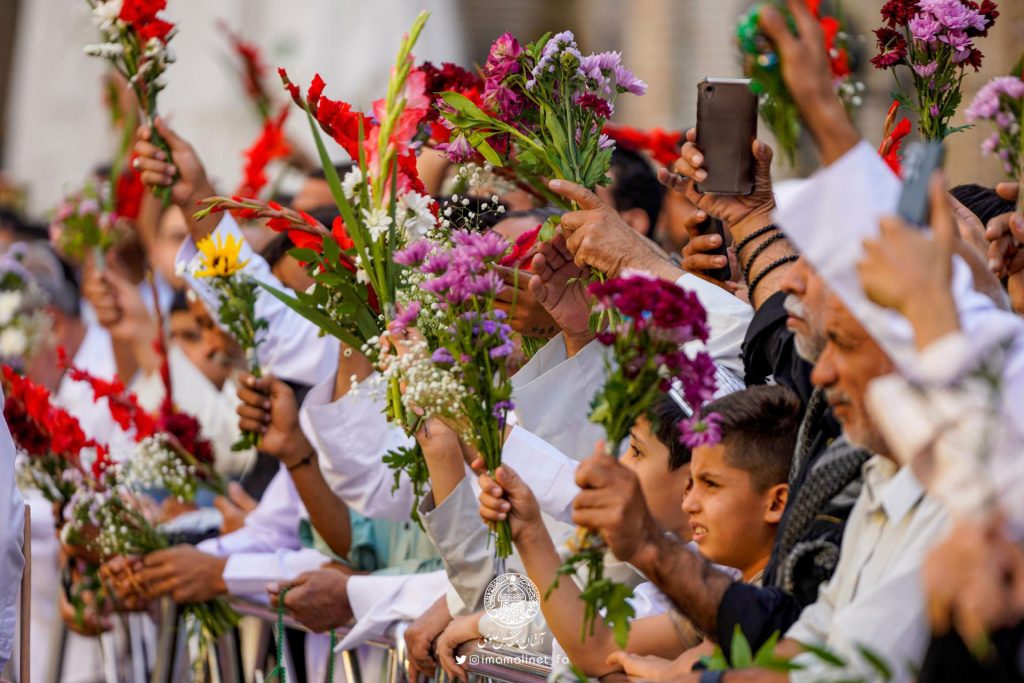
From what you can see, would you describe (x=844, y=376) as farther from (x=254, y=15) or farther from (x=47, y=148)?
(x=47, y=148)

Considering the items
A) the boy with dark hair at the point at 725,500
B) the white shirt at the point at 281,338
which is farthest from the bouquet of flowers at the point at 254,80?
the boy with dark hair at the point at 725,500

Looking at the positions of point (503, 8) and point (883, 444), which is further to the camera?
point (503, 8)

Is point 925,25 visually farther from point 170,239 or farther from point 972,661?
point 170,239

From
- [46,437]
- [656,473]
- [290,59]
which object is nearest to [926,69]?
[656,473]

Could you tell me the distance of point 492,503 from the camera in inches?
132

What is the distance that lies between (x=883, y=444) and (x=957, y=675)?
420 millimetres

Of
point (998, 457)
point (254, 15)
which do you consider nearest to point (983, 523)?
point (998, 457)

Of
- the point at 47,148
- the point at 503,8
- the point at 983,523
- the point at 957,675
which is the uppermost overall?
the point at 503,8

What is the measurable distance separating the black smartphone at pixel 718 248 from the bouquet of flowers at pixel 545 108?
1.21ft

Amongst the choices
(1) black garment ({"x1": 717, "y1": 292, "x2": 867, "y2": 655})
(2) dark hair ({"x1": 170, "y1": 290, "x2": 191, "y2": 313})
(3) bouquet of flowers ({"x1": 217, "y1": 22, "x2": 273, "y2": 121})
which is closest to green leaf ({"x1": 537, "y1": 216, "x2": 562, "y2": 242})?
(1) black garment ({"x1": 717, "y1": 292, "x2": 867, "y2": 655})

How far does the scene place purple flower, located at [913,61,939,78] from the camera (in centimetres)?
402

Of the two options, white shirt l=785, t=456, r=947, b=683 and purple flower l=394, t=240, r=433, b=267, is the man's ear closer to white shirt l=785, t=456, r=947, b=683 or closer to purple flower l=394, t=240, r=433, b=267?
purple flower l=394, t=240, r=433, b=267

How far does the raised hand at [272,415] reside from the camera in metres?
5.03

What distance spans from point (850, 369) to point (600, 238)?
114cm
